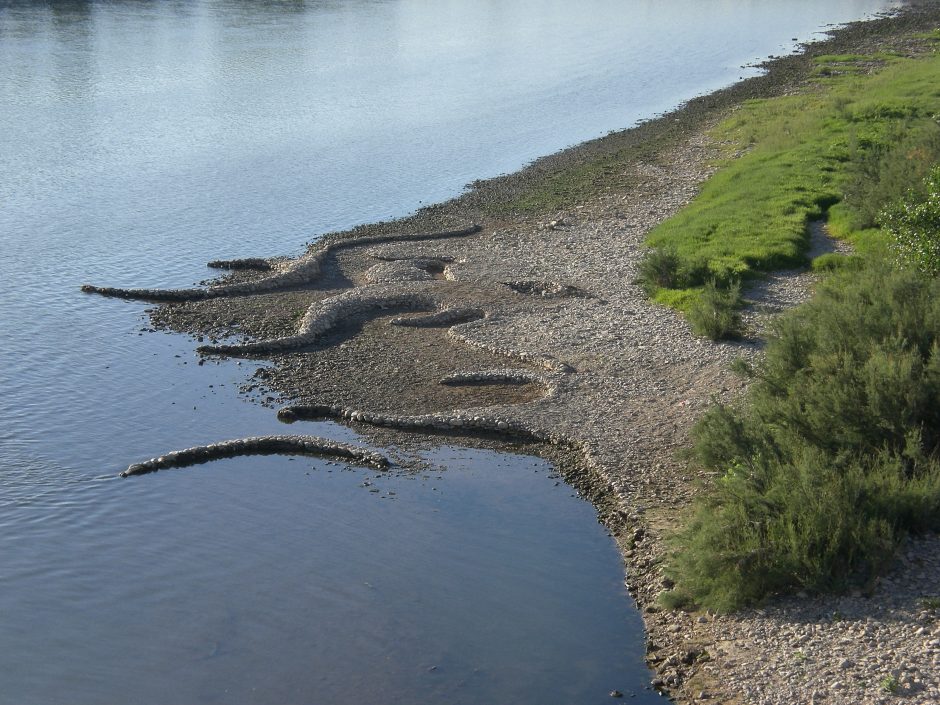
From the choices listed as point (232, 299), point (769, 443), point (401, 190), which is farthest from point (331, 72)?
point (769, 443)

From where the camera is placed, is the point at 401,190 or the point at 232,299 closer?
the point at 232,299

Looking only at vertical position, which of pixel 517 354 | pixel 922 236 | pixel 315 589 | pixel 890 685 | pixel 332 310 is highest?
pixel 922 236

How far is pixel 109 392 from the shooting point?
25750 millimetres

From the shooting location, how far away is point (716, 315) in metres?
26.1

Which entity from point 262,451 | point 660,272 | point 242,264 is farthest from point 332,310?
point 660,272

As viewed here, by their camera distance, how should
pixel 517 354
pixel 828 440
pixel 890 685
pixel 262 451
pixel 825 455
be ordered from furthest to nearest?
pixel 517 354
pixel 262 451
pixel 828 440
pixel 825 455
pixel 890 685

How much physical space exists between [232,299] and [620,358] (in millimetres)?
13189

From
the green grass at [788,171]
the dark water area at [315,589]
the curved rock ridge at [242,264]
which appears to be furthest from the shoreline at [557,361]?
the green grass at [788,171]

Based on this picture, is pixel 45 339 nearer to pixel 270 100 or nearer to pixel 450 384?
pixel 450 384

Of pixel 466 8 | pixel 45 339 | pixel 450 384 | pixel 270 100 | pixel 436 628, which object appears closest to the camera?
pixel 436 628

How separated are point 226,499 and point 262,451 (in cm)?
215

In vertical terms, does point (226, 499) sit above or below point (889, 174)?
below

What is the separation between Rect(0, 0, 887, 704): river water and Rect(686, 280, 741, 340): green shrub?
717 centimetres

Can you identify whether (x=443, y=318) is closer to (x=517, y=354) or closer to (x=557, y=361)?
(x=517, y=354)
